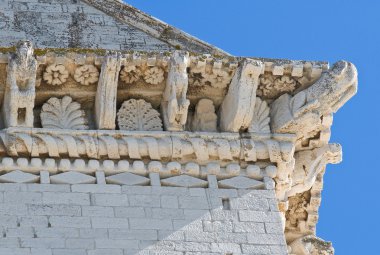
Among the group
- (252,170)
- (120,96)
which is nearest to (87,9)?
(120,96)

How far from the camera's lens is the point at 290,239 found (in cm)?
1708

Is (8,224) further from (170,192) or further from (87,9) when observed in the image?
(87,9)

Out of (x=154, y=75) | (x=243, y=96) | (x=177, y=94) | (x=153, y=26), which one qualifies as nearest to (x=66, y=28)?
(x=153, y=26)

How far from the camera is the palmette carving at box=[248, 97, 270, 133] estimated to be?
53.0ft

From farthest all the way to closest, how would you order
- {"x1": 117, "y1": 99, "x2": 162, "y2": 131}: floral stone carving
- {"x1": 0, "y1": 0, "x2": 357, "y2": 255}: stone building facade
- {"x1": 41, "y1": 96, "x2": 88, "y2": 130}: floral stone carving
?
{"x1": 117, "y1": 99, "x2": 162, "y2": 131}: floral stone carving, {"x1": 41, "y1": 96, "x2": 88, "y2": 130}: floral stone carving, {"x1": 0, "y1": 0, "x2": 357, "y2": 255}: stone building facade

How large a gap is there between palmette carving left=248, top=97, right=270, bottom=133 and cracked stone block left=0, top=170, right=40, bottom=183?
2.00 m

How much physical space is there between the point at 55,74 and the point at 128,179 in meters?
1.18

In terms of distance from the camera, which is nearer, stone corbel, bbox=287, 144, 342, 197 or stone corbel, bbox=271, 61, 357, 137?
stone corbel, bbox=271, 61, 357, 137

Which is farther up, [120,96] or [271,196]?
[120,96]

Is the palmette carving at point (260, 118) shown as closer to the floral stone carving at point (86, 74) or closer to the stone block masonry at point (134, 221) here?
the stone block masonry at point (134, 221)

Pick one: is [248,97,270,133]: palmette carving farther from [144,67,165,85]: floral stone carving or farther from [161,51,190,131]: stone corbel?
[144,67,165,85]: floral stone carving

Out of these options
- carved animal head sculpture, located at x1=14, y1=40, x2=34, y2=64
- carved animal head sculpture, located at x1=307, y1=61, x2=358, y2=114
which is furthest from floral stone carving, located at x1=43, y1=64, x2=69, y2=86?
carved animal head sculpture, located at x1=307, y1=61, x2=358, y2=114

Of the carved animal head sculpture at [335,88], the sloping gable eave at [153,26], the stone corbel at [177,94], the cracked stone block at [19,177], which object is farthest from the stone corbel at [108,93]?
the carved animal head sculpture at [335,88]

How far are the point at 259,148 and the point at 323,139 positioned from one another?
0.72 m
